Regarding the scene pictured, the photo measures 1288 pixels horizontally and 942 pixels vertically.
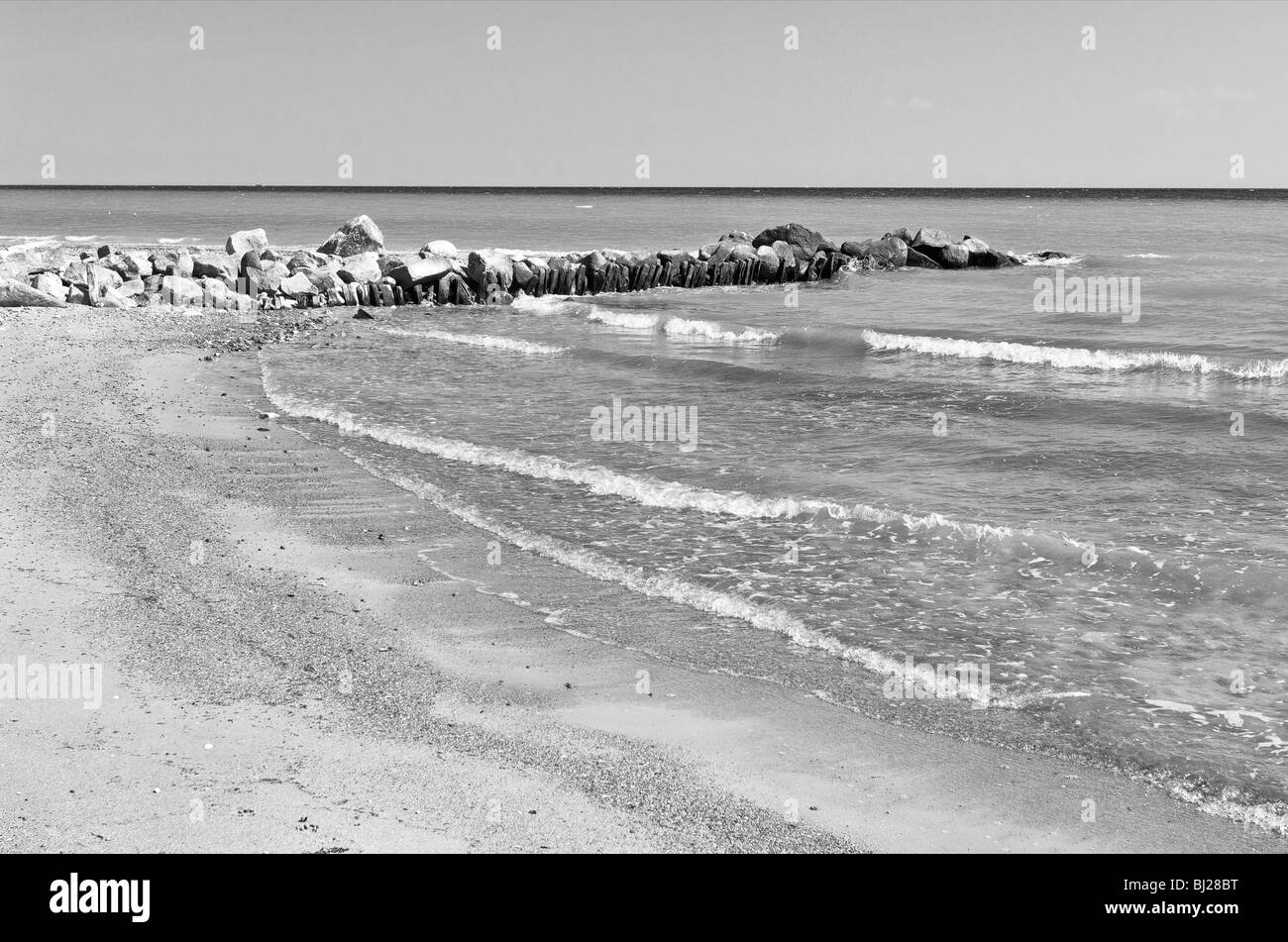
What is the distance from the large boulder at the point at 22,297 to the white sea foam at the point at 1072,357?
17.8 meters

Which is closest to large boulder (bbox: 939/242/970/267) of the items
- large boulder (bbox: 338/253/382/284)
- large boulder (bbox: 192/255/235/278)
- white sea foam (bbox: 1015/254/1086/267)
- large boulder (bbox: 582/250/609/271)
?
white sea foam (bbox: 1015/254/1086/267)

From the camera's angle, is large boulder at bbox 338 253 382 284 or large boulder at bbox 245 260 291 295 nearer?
large boulder at bbox 245 260 291 295

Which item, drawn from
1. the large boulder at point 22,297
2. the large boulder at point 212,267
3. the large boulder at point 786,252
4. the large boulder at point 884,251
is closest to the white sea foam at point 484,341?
the large boulder at point 212,267

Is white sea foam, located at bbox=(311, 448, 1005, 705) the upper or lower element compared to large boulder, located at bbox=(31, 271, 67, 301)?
lower

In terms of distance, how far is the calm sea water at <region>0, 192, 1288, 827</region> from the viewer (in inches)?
283

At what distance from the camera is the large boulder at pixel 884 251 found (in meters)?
45.5

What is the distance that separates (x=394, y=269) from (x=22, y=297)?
397 inches

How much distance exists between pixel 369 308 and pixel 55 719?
25012 millimetres

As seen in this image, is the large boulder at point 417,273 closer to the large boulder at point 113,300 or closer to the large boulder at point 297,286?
the large boulder at point 297,286

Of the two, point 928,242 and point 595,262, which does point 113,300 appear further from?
point 928,242

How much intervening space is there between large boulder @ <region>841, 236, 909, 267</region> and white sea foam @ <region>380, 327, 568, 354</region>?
→ 24.1 meters

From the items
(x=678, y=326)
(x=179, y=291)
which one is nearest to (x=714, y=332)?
(x=678, y=326)

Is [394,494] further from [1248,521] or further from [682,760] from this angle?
[1248,521]

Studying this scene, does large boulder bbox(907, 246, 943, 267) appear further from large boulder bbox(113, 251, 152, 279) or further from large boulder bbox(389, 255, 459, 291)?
large boulder bbox(113, 251, 152, 279)
